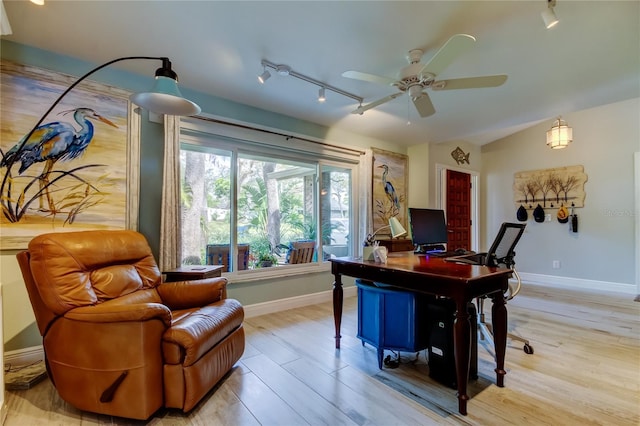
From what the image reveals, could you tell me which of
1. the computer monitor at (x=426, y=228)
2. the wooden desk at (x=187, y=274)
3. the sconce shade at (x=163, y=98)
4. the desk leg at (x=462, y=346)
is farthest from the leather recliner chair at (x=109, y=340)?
the computer monitor at (x=426, y=228)

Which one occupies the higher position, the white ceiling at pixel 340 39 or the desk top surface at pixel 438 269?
the white ceiling at pixel 340 39

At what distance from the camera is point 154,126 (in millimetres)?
2836

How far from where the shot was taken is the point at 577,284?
4859 millimetres

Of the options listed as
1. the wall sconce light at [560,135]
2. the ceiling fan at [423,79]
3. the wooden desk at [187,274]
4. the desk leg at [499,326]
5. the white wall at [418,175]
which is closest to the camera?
the desk leg at [499,326]

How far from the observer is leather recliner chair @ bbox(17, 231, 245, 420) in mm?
1540

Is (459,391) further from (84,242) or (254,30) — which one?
(254,30)

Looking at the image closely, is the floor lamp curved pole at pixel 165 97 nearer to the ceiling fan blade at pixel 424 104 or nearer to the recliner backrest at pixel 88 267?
the recliner backrest at pixel 88 267

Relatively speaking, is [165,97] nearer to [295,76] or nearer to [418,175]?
[295,76]

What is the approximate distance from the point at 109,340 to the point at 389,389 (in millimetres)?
1688

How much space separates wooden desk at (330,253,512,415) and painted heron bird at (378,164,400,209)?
269 cm

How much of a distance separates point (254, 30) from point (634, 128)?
5.70 metres

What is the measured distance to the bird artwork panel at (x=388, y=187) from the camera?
4.70 meters

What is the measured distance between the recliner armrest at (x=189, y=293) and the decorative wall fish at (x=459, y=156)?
494cm

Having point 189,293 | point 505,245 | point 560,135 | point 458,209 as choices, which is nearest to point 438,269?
point 505,245
